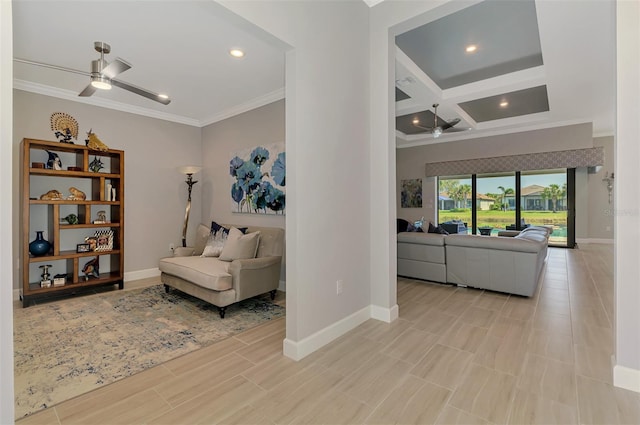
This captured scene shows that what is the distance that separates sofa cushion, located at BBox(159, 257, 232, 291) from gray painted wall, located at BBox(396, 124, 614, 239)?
6.77m

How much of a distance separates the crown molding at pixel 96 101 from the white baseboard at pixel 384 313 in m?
4.57

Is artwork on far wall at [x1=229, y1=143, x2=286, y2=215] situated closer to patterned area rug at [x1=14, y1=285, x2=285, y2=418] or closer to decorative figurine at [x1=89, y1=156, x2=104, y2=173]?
patterned area rug at [x1=14, y1=285, x2=285, y2=418]

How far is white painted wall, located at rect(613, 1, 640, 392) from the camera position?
5.78ft

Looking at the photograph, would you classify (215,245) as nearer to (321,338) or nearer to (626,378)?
(321,338)

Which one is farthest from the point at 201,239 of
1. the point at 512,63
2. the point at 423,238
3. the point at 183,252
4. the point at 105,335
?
the point at 512,63

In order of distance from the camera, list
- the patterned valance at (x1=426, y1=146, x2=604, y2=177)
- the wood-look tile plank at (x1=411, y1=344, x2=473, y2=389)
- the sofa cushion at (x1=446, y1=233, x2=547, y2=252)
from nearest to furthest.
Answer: the wood-look tile plank at (x1=411, y1=344, x2=473, y2=389)
the sofa cushion at (x1=446, y1=233, x2=547, y2=252)
the patterned valance at (x1=426, y1=146, x2=604, y2=177)

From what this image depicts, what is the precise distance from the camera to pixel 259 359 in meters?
2.26

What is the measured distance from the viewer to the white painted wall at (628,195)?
1.76m

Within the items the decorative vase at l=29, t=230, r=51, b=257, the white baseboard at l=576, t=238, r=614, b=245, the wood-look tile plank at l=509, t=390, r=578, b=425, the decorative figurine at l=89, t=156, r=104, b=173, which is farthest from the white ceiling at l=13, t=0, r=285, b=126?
the white baseboard at l=576, t=238, r=614, b=245

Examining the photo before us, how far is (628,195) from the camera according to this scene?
1.80 meters

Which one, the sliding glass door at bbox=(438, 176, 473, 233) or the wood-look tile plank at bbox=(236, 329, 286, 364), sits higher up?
the sliding glass door at bbox=(438, 176, 473, 233)

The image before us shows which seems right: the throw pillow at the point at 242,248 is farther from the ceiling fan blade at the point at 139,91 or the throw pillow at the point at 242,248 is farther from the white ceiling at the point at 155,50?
the white ceiling at the point at 155,50

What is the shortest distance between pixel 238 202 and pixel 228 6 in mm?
3292

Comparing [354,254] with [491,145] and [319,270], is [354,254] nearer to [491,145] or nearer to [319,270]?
[319,270]
